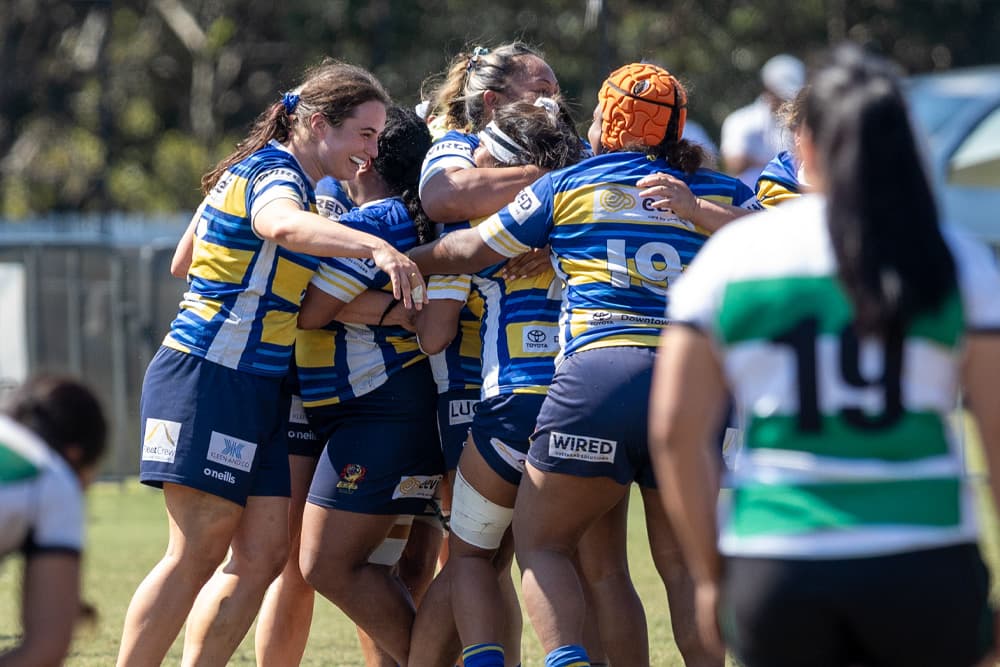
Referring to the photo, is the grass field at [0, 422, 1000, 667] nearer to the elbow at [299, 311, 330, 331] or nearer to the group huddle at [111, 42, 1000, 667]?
the group huddle at [111, 42, 1000, 667]

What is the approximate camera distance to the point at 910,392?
241 cm

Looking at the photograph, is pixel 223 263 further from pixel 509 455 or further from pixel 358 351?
pixel 509 455

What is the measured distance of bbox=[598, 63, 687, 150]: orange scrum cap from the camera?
13.4 ft

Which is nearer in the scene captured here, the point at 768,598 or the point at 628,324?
the point at 768,598

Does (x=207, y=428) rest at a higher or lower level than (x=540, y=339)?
lower

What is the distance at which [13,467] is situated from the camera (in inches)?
100

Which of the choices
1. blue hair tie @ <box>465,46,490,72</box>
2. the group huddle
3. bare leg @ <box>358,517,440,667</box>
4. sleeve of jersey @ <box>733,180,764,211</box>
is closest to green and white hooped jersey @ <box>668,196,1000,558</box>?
the group huddle

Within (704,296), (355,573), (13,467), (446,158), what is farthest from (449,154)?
(13,467)

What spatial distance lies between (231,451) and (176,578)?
399 millimetres

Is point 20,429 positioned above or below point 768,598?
above

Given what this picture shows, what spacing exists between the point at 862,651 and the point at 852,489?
28 centimetres

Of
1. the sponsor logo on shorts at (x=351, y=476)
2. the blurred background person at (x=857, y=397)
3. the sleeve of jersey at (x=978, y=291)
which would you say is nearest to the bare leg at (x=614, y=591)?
the sponsor logo on shorts at (x=351, y=476)

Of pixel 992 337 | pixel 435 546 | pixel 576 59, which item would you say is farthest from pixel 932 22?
pixel 992 337

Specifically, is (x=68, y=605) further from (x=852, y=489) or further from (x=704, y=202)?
(x=704, y=202)
